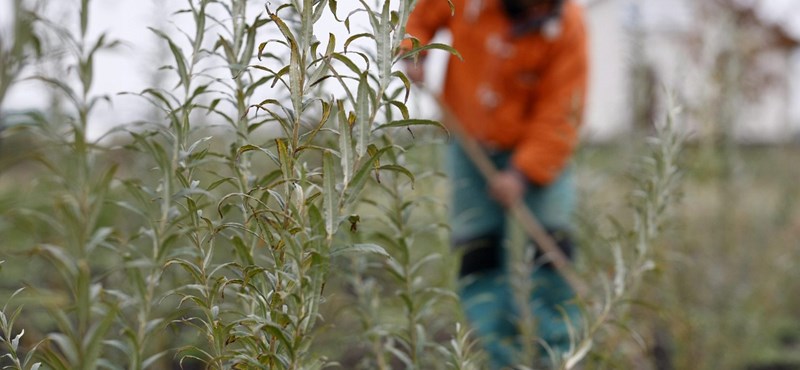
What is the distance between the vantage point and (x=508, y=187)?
9.50 ft

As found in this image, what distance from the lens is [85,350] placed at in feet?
1.92

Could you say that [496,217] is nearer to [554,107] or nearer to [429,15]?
[554,107]

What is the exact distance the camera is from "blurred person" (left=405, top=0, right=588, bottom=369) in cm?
296

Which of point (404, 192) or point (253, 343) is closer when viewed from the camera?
point (253, 343)

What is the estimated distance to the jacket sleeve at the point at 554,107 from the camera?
9.71 ft

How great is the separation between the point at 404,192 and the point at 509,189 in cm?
170

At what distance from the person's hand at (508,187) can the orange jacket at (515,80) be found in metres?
0.05

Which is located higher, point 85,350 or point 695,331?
point 85,350

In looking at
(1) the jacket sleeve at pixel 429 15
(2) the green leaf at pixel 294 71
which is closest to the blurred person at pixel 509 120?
(1) the jacket sleeve at pixel 429 15

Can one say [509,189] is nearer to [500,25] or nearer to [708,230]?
[500,25]

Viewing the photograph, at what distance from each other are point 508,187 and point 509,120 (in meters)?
0.42

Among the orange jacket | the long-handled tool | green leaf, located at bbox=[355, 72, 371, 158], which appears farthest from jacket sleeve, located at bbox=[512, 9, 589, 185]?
green leaf, located at bbox=[355, 72, 371, 158]

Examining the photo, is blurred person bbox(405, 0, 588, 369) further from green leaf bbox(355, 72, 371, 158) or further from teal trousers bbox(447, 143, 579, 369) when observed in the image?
green leaf bbox(355, 72, 371, 158)

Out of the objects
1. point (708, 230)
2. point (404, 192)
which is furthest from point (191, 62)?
point (708, 230)
